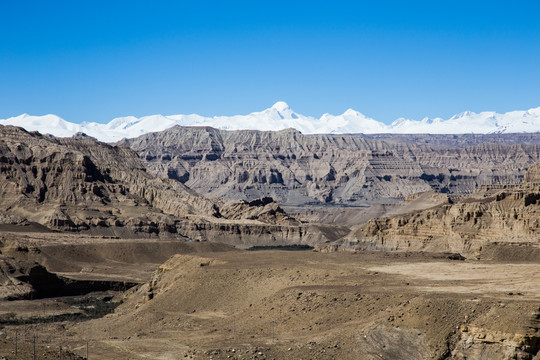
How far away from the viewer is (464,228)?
110875mm

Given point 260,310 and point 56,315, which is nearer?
point 260,310

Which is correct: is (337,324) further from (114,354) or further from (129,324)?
(129,324)

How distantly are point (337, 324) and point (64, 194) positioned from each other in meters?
147

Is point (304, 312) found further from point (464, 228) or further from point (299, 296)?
point (464, 228)

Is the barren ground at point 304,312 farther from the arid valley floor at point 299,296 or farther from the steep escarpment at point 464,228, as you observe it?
the steep escarpment at point 464,228

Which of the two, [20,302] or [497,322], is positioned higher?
[497,322]

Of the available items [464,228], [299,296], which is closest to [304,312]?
[299,296]

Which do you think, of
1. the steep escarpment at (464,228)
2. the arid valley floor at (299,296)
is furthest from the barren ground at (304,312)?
the steep escarpment at (464,228)

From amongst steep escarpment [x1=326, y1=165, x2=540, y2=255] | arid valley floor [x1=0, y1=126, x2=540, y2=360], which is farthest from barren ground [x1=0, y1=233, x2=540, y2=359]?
steep escarpment [x1=326, y1=165, x2=540, y2=255]

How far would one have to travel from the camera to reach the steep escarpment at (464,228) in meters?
101

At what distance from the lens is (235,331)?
185 ft

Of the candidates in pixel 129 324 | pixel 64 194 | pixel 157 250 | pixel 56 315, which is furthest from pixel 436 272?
pixel 64 194

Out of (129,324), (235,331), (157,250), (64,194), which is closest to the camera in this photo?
(235,331)

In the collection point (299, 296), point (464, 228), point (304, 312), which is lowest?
point (304, 312)
